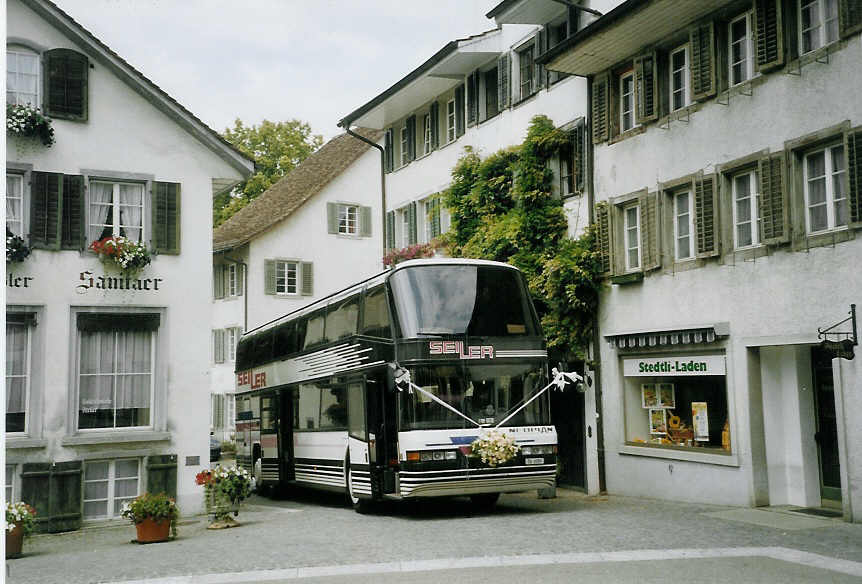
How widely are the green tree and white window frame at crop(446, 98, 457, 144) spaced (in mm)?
23308

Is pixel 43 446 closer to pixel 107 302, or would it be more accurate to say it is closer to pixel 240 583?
pixel 107 302

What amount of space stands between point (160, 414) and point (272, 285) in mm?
20925

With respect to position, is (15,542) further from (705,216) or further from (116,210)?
(705,216)

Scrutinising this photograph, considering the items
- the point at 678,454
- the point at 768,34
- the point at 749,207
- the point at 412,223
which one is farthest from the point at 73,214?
the point at 768,34

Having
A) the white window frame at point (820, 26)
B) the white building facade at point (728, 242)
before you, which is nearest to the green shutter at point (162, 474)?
the white building facade at point (728, 242)

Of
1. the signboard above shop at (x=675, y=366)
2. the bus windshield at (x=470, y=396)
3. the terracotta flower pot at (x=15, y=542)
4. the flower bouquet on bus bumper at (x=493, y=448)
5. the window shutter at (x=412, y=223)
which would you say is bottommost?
the terracotta flower pot at (x=15, y=542)

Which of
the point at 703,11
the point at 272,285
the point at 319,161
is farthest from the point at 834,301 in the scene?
the point at 319,161

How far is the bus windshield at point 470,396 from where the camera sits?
620 inches

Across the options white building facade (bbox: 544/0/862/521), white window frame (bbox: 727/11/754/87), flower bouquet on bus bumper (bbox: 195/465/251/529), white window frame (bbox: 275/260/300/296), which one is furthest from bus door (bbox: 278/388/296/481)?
white window frame (bbox: 275/260/300/296)

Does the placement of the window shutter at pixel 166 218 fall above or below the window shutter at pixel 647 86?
below

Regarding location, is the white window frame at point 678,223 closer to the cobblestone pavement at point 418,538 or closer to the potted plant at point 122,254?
the cobblestone pavement at point 418,538

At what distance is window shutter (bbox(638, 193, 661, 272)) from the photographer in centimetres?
1820

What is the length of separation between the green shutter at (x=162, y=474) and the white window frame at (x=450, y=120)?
38.2 feet

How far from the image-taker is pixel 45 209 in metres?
18.3
